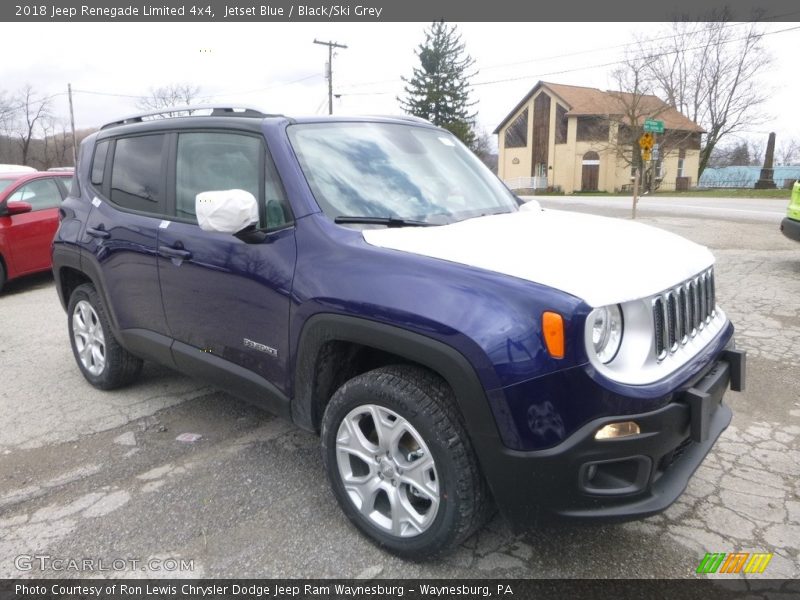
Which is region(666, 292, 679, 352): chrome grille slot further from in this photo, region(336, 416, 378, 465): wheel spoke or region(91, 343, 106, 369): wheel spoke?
region(91, 343, 106, 369): wheel spoke

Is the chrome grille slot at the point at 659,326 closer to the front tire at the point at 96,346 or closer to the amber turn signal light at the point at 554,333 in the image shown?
the amber turn signal light at the point at 554,333

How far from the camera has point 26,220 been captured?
827 centimetres

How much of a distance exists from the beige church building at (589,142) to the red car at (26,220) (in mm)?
40871

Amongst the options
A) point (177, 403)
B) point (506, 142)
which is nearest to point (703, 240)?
point (177, 403)

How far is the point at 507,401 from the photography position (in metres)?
2.09

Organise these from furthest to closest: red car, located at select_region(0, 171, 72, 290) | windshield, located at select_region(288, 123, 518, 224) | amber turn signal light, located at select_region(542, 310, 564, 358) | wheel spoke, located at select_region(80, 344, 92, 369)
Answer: red car, located at select_region(0, 171, 72, 290)
wheel spoke, located at select_region(80, 344, 92, 369)
windshield, located at select_region(288, 123, 518, 224)
amber turn signal light, located at select_region(542, 310, 564, 358)

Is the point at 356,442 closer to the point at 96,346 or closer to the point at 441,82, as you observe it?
the point at 96,346

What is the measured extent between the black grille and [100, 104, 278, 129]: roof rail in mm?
2129

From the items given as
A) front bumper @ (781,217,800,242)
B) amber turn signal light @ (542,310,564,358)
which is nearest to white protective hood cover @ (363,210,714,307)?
amber turn signal light @ (542,310,564,358)

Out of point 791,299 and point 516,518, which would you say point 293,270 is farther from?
point 791,299

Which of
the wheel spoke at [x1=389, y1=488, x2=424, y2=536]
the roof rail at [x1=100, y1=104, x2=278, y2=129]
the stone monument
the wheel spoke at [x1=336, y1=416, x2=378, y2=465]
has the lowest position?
the wheel spoke at [x1=389, y1=488, x2=424, y2=536]

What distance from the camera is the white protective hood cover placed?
7.11 feet

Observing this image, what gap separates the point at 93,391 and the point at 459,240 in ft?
11.3

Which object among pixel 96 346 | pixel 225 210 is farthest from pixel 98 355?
pixel 225 210
